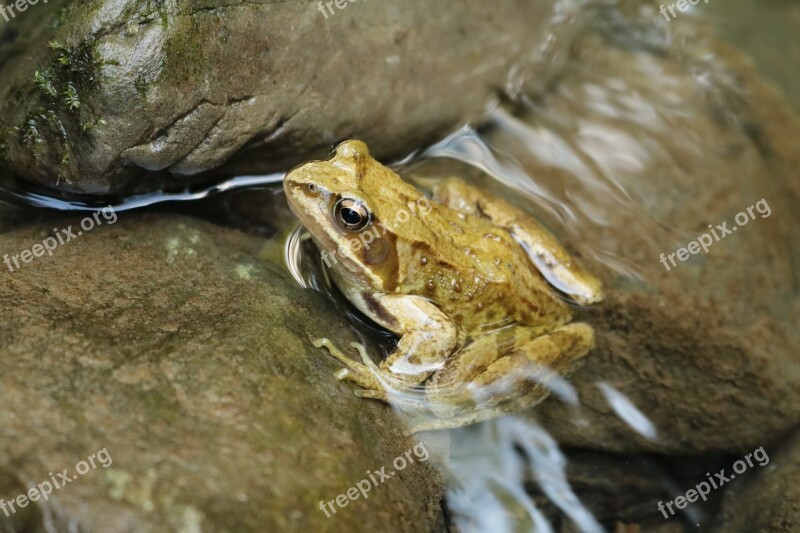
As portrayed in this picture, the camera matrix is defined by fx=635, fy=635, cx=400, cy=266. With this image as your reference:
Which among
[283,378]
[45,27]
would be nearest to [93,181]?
[45,27]

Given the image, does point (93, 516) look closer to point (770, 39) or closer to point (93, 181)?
point (93, 181)

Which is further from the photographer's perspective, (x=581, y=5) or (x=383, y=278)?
(x=581, y=5)

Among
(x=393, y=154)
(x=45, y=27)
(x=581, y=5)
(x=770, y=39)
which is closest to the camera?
(x=45, y=27)

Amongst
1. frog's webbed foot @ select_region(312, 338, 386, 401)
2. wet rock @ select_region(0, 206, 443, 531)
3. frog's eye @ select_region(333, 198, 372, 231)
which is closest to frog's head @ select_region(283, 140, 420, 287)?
frog's eye @ select_region(333, 198, 372, 231)

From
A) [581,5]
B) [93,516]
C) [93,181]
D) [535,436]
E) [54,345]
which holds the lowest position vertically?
[535,436]

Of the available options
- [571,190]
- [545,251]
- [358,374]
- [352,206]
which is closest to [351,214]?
[352,206]

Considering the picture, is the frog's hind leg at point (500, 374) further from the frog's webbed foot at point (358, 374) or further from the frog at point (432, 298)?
the frog's webbed foot at point (358, 374)

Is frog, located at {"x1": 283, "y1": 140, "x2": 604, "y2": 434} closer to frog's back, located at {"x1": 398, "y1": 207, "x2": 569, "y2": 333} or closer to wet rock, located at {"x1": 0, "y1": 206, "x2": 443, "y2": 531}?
frog's back, located at {"x1": 398, "y1": 207, "x2": 569, "y2": 333}
